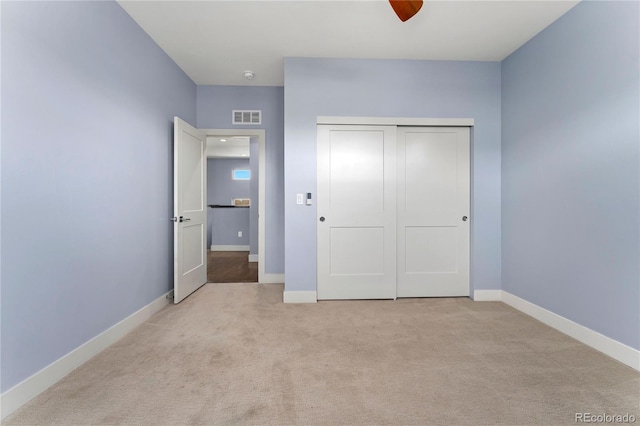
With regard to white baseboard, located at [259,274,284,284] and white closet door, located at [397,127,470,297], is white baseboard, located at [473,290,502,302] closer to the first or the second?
white closet door, located at [397,127,470,297]

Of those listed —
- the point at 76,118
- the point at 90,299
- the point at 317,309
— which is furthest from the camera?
the point at 317,309

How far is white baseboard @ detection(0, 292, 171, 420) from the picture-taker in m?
1.50

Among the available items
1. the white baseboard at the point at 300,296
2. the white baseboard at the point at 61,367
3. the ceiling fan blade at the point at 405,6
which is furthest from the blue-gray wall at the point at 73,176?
the ceiling fan blade at the point at 405,6

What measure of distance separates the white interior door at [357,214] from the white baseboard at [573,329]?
1.20 metres

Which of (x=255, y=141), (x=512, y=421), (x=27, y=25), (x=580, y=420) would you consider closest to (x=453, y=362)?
(x=512, y=421)

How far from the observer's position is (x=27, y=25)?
1597mm

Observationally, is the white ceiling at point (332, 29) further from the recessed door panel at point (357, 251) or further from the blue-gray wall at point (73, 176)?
the recessed door panel at point (357, 251)

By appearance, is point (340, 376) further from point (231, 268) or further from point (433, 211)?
point (231, 268)

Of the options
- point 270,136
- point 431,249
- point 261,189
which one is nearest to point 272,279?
point 261,189

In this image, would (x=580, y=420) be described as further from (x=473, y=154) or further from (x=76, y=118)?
(x=76, y=118)

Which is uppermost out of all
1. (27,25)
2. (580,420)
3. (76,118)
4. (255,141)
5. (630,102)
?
(255,141)

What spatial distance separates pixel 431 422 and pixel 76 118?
9.27ft

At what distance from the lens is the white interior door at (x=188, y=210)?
Answer: 313cm

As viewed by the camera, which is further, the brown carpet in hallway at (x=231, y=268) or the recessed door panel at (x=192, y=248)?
the brown carpet in hallway at (x=231, y=268)
